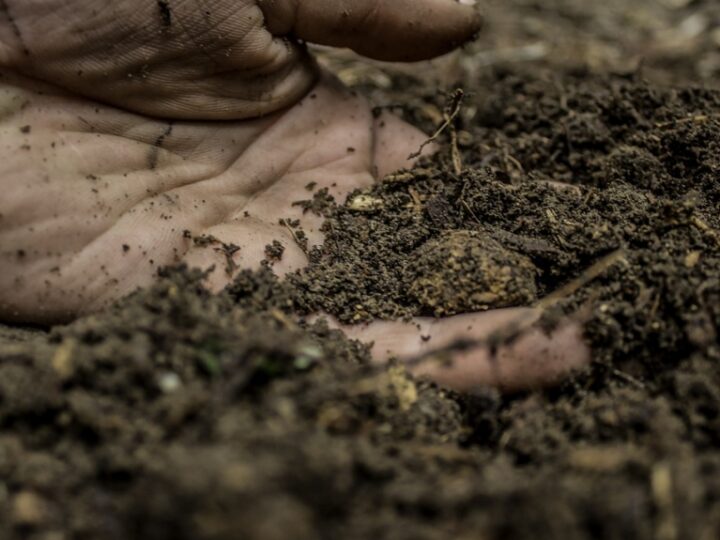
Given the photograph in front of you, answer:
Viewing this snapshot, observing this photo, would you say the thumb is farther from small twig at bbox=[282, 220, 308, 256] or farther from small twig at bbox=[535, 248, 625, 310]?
small twig at bbox=[535, 248, 625, 310]

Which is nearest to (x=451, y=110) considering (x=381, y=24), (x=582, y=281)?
(x=381, y=24)

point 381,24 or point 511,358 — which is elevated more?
point 381,24

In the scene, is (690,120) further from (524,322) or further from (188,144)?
(188,144)

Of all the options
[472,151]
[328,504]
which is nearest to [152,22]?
[472,151]

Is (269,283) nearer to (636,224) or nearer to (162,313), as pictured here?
(162,313)

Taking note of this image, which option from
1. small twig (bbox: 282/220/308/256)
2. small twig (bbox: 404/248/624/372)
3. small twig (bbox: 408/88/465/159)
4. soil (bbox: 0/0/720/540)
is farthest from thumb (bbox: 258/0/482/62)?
small twig (bbox: 404/248/624/372)

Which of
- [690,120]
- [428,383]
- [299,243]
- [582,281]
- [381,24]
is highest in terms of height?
[381,24]
